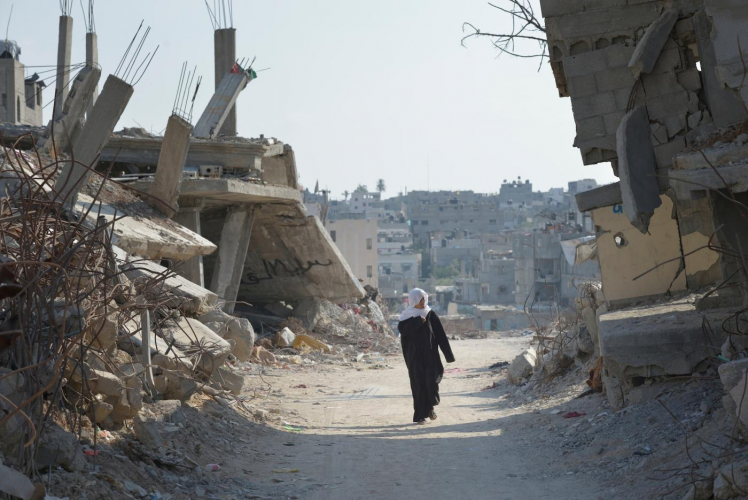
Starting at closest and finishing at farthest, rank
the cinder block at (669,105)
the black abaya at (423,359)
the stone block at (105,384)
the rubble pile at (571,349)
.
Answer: the stone block at (105,384), the cinder block at (669,105), the black abaya at (423,359), the rubble pile at (571,349)

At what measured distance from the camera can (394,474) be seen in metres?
6.30

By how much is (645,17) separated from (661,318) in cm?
278

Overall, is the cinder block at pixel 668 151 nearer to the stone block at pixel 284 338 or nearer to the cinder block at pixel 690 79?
the cinder block at pixel 690 79

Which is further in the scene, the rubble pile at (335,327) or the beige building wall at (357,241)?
the beige building wall at (357,241)

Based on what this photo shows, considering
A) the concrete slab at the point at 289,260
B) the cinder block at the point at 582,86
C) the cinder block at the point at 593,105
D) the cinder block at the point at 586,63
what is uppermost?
the cinder block at the point at 586,63

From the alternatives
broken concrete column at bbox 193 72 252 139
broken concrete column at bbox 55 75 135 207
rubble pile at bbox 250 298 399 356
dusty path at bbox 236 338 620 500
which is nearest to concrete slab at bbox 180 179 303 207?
broken concrete column at bbox 193 72 252 139

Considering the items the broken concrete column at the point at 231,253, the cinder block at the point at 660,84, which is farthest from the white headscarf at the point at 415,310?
the broken concrete column at the point at 231,253

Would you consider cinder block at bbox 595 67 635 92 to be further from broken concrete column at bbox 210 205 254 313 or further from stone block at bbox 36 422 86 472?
broken concrete column at bbox 210 205 254 313

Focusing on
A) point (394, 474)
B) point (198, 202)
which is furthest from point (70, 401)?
point (198, 202)

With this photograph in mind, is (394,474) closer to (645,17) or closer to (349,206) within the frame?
(645,17)

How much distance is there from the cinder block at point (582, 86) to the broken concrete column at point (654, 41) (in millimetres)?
475

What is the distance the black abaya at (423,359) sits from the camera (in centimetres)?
903

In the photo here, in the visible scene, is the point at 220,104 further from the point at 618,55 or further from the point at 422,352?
the point at 618,55

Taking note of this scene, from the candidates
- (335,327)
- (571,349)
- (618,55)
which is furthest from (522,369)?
(335,327)
